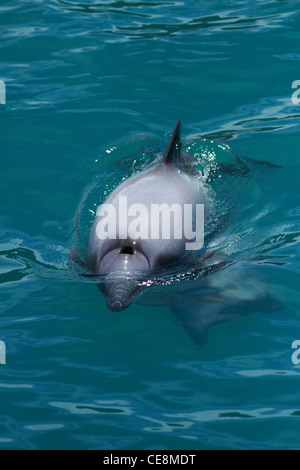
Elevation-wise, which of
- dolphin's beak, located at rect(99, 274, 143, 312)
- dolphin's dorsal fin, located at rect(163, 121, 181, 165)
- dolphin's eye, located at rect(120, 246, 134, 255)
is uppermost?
dolphin's dorsal fin, located at rect(163, 121, 181, 165)

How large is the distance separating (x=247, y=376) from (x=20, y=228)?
3349mm

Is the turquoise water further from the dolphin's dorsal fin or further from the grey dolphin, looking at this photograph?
the dolphin's dorsal fin

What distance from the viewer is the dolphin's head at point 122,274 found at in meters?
6.09

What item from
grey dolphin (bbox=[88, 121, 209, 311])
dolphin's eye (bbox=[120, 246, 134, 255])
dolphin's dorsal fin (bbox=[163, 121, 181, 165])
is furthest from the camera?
dolphin's dorsal fin (bbox=[163, 121, 181, 165])

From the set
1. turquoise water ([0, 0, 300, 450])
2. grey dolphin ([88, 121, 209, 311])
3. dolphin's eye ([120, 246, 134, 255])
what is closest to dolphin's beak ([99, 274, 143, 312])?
grey dolphin ([88, 121, 209, 311])

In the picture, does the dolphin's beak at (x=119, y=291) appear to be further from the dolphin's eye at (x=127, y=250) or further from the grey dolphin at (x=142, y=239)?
the dolphin's eye at (x=127, y=250)

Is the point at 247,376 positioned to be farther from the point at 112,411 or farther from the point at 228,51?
the point at 228,51

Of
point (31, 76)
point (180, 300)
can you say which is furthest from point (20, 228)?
point (31, 76)

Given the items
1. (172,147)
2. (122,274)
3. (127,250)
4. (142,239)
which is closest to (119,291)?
(122,274)

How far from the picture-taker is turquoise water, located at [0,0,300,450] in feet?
17.1

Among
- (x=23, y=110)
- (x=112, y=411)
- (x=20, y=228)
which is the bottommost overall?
(x=112, y=411)

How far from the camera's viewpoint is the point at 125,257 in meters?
6.66

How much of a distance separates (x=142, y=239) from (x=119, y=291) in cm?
83

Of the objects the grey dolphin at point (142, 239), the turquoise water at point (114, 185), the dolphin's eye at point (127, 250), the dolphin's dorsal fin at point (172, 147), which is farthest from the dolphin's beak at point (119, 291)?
the dolphin's dorsal fin at point (172, 147)
